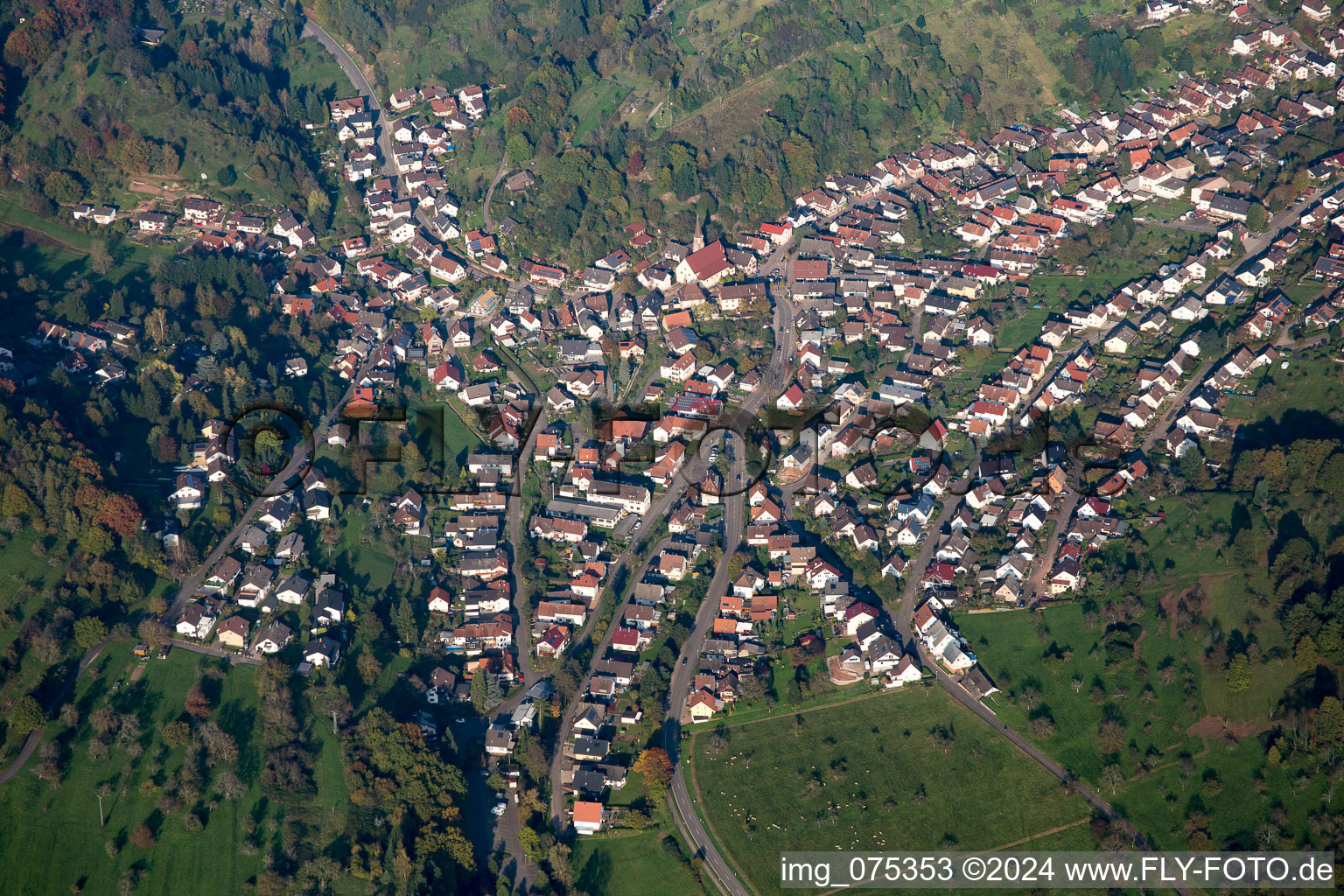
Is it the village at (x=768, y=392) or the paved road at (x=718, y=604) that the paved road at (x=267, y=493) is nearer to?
the village at (x=768, y=392)

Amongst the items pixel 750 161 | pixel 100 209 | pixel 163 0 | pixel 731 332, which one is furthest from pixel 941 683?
pixel 163 0

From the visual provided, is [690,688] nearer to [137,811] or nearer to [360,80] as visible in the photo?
[137,811]

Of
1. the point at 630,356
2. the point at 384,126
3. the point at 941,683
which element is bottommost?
the point at 941,683

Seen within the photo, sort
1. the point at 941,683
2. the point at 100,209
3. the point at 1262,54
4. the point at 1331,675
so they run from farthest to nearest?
1. the point at 1262,54
2. the point at 100,209
3. the point at 941,683
4. the point at 1331,675

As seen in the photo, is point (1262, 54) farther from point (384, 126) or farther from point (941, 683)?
point (384, 126)

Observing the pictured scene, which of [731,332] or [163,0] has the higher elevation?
[163,0]

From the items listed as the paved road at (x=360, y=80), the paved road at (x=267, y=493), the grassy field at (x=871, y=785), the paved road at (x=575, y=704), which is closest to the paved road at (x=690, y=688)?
the grassy field at (x=871, y=785)

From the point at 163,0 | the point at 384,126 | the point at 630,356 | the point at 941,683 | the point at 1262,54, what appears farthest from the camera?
the point at 163,0
